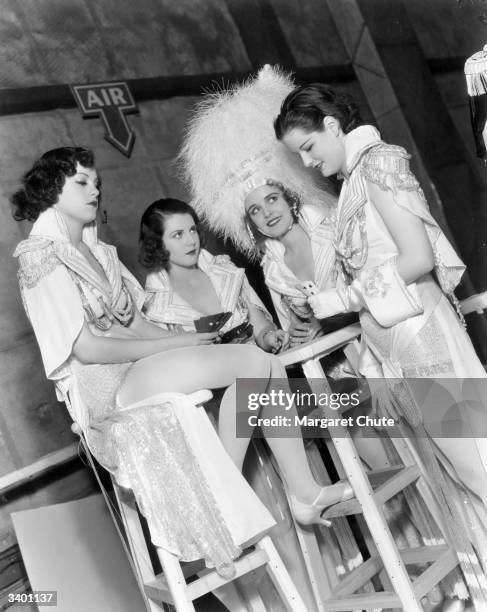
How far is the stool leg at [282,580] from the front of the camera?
7.64ft

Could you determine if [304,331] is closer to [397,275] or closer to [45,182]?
[397,275]

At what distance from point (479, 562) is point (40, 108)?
264 cm

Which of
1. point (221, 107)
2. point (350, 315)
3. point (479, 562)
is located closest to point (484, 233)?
point (350, 315)

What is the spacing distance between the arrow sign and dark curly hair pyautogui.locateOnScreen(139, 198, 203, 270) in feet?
2.37

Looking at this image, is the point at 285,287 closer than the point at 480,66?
No

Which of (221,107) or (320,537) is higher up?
(221,107)

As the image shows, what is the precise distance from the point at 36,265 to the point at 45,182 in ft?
1.09

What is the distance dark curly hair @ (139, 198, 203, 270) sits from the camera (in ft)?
10.2

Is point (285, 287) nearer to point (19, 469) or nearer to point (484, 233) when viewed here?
point (19, 469)

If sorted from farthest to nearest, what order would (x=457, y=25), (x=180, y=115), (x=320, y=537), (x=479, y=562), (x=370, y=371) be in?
(x=457, y=25), (x=180, y=115), (x=320, y=537), (x=370, y=371), (x=479, y=562)

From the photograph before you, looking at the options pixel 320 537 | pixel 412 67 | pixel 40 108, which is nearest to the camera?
pixel 320 537

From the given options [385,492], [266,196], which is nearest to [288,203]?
[266,196]

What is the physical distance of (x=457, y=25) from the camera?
5414 mm

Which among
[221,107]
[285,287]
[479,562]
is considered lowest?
[479,562]
